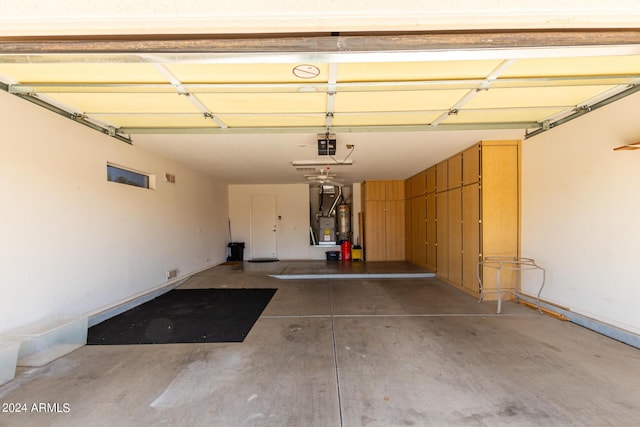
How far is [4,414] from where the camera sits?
1.97m

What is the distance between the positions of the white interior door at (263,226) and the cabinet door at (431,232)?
5.04 m

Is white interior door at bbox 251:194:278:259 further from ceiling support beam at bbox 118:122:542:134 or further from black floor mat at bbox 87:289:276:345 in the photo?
ceiling support beam at bbox 118:122:542:134

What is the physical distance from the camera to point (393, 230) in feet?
28.6

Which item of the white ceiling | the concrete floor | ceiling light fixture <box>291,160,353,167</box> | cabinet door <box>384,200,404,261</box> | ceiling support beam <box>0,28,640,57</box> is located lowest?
the concrete floor

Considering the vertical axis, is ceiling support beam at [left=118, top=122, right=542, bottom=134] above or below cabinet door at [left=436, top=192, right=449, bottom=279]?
above

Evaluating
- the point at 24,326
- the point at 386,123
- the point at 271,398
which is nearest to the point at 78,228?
the point at 24,326

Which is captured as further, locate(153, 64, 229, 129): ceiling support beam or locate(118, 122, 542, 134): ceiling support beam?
locate(118, 122, 542, 134): ceiling support beam

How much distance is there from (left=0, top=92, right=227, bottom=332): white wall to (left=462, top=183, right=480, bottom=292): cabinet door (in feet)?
18.4

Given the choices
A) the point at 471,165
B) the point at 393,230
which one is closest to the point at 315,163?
the point at 471,165

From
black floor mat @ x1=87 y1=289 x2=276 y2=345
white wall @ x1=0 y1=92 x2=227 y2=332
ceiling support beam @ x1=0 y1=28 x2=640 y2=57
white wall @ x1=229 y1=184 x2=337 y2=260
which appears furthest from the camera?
white wall @ x1=229 y1=184 x2=337 y2=260

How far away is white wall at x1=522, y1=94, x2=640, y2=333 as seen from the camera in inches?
114

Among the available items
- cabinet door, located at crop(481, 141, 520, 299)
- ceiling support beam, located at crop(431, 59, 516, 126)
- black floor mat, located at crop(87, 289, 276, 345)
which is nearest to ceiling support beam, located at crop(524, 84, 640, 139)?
cabinet door, located at crop(481, 141, 520, 299)

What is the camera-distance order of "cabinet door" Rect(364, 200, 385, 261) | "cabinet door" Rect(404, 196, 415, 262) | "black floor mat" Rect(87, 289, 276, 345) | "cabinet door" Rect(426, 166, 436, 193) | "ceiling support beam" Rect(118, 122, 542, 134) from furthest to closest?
"cabinet door" Rect(364, 200, 385, 261) < "cabinet door" Rect(404, 196, 415, 262) < "cabinet door" Rect(426, 166, 436, 193) < "ceiling support beam" Rect(118, 122, 542, 134) < "black floor mat" Rect(87, 289, 276, 345)

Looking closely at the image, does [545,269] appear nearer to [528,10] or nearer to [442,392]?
[442,392]
